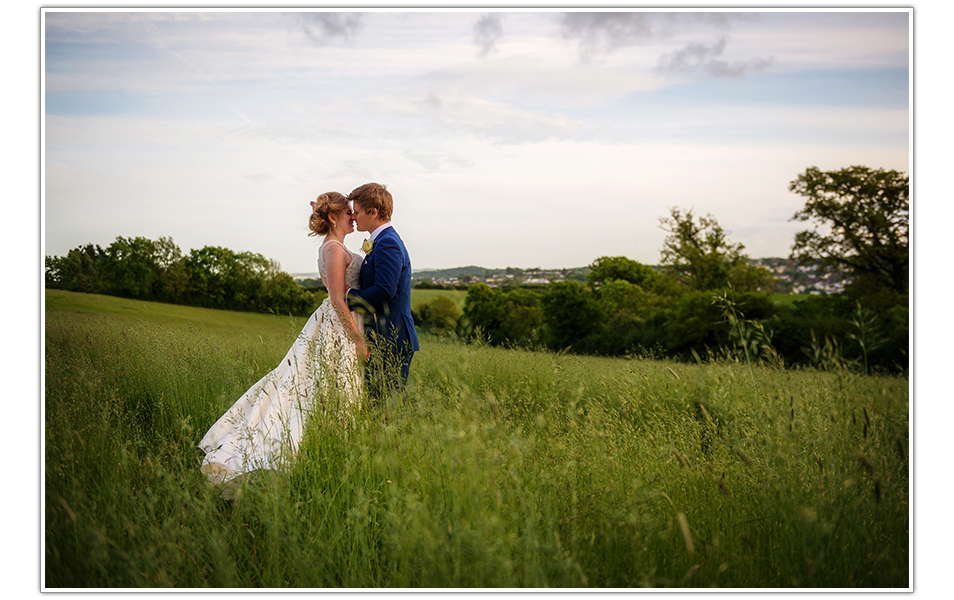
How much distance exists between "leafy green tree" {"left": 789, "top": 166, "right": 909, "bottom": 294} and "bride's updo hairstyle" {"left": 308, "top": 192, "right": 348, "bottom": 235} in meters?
3.57

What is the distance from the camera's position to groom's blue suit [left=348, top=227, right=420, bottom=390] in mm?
3426

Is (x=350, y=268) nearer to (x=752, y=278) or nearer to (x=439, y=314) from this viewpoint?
(x=439, y=314)

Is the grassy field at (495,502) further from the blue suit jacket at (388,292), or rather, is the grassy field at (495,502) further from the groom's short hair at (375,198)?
the groom's short hair at (375,198)

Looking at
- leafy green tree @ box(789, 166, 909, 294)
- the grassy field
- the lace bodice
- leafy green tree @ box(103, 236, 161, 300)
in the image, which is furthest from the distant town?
the grassy field

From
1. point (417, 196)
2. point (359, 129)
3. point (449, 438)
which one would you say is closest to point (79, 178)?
point (359, 129)

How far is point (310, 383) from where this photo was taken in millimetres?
3074

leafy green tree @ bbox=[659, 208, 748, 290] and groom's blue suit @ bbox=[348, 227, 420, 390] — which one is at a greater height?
leafy green tree @ bbox=[659, 208, 748, 290]

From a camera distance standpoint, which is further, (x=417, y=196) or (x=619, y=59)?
(x=417, y=196)

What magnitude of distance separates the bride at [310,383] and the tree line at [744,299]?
53.5 inches

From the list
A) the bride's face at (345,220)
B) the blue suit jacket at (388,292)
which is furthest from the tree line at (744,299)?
the bride's face at (345,220)

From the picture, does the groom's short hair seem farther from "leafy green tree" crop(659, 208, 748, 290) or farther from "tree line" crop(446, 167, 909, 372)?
"leafy green tree" crop(659, 208, 748, 290)

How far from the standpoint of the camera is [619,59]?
3.60 m
